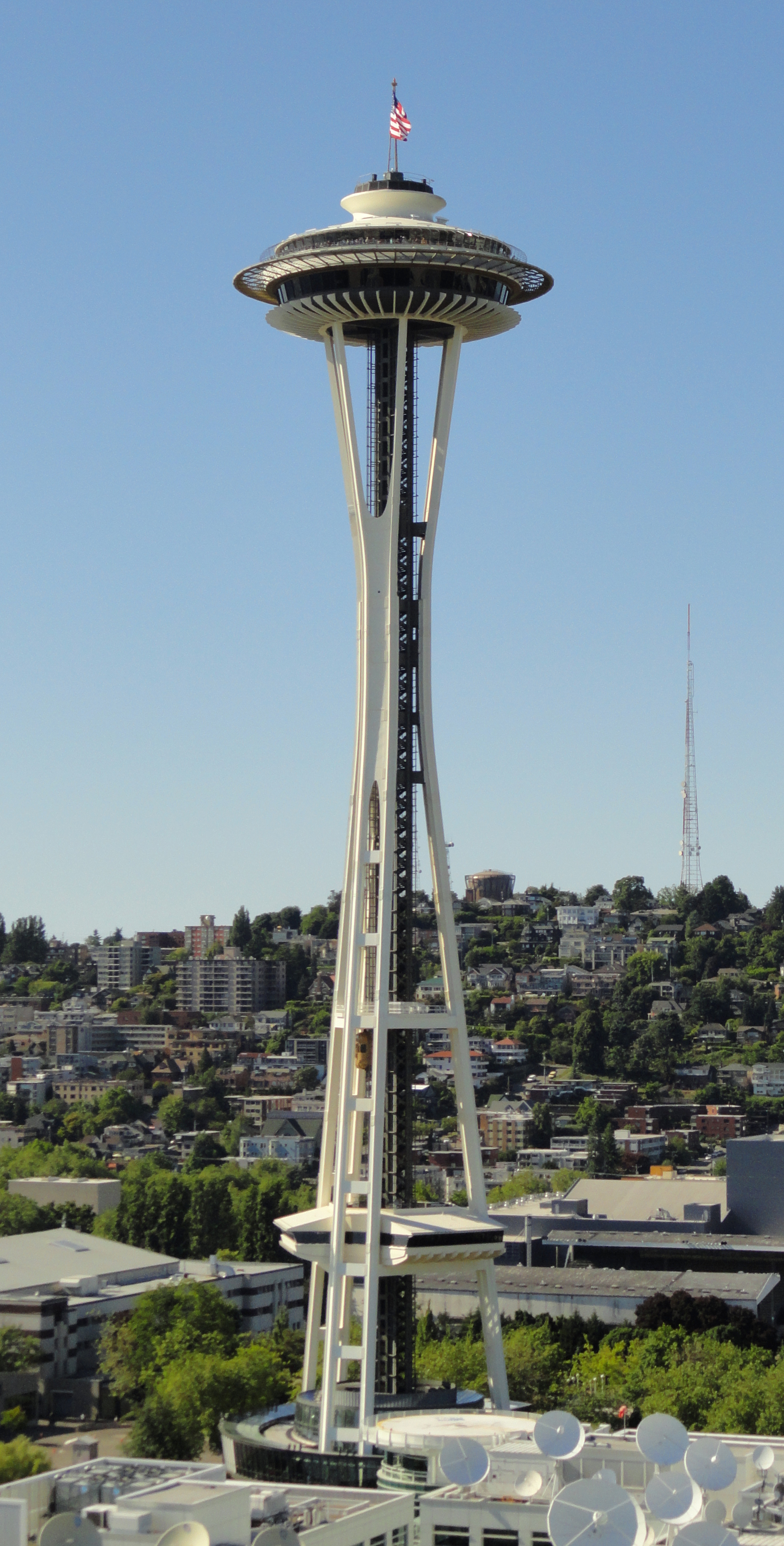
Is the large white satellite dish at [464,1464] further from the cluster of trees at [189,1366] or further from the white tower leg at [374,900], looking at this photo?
the cluster of trees at [189,1366]

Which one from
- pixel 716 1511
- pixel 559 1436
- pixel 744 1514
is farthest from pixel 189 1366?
pixel 744 1514

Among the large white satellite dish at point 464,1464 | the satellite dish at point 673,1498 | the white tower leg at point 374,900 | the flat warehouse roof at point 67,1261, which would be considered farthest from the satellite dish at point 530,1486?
the flat warehouse roof at point 67,1261

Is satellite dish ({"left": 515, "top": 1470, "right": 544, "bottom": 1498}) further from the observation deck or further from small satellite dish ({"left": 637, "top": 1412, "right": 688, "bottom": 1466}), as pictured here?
the observation deck

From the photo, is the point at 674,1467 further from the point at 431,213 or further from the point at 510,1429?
the point at 431,213

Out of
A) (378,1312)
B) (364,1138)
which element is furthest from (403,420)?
(378,1312)

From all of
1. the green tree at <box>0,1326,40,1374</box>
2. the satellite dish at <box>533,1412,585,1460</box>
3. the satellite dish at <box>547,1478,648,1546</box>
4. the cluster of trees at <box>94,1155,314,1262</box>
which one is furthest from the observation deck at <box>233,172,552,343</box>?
the cluster of trees at <box>94,1155,314,1262</box>
